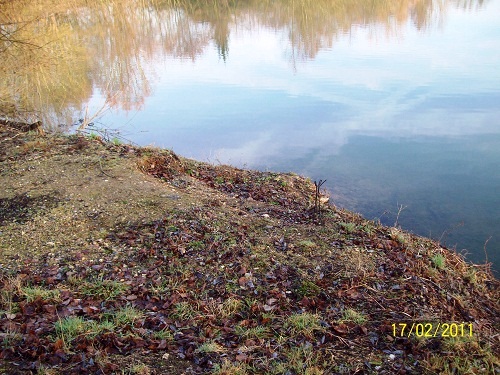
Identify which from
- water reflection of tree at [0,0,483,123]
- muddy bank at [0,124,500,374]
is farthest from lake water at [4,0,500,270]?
muddy bank at [0,124,500,374]

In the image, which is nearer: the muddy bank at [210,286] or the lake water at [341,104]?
the muddy bank at [210,286]

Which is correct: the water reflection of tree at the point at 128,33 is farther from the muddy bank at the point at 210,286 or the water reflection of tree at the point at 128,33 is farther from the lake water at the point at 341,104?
the muddy bank at the point at 210,286

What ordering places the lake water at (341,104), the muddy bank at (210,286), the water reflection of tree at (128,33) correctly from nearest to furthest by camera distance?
the muddy bank at (210,286), the lake water at (341,104), the water reflection of tree at (128,33)

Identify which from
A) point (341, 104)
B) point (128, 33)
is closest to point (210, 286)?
point (341, 104)

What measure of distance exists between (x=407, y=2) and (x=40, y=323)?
35675mm

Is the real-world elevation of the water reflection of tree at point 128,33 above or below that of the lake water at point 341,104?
above

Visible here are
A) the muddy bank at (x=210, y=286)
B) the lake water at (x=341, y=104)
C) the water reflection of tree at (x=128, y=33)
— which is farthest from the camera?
the water reflection of tree at (x=128, y=33)

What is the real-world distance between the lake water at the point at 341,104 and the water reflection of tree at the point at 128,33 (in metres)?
0.17

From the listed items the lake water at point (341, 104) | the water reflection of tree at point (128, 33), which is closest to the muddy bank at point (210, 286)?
the lake water at point (341, 104)

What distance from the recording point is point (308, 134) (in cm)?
1224

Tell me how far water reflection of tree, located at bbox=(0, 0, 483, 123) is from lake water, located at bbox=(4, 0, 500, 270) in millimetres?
174

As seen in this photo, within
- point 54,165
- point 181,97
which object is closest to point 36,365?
point 54,165

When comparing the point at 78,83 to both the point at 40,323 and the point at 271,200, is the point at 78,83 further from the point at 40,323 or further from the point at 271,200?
the point at 40,323

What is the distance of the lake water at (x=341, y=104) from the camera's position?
29.7 feet
